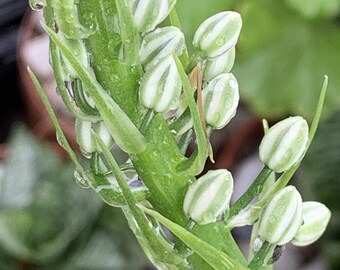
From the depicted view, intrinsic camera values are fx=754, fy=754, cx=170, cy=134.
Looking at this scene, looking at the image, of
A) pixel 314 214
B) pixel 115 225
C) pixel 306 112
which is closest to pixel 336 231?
pixel 306 112

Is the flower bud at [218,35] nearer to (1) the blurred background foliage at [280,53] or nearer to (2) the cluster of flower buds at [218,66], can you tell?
(2) the cluster of flower buds at [218,66]

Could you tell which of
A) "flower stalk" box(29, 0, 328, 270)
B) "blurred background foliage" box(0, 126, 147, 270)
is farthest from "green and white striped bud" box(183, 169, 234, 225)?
"blurred background foliage" box(0, 126, 147, 270)

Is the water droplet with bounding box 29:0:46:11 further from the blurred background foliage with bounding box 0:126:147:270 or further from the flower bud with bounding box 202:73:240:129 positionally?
the blurred background foliage with bounding box 0:126:147:270

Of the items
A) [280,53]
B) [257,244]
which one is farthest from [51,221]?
[257,244]

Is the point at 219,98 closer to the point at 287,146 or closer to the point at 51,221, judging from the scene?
the point at 287,146

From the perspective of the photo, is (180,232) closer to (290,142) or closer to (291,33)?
(290,142)
